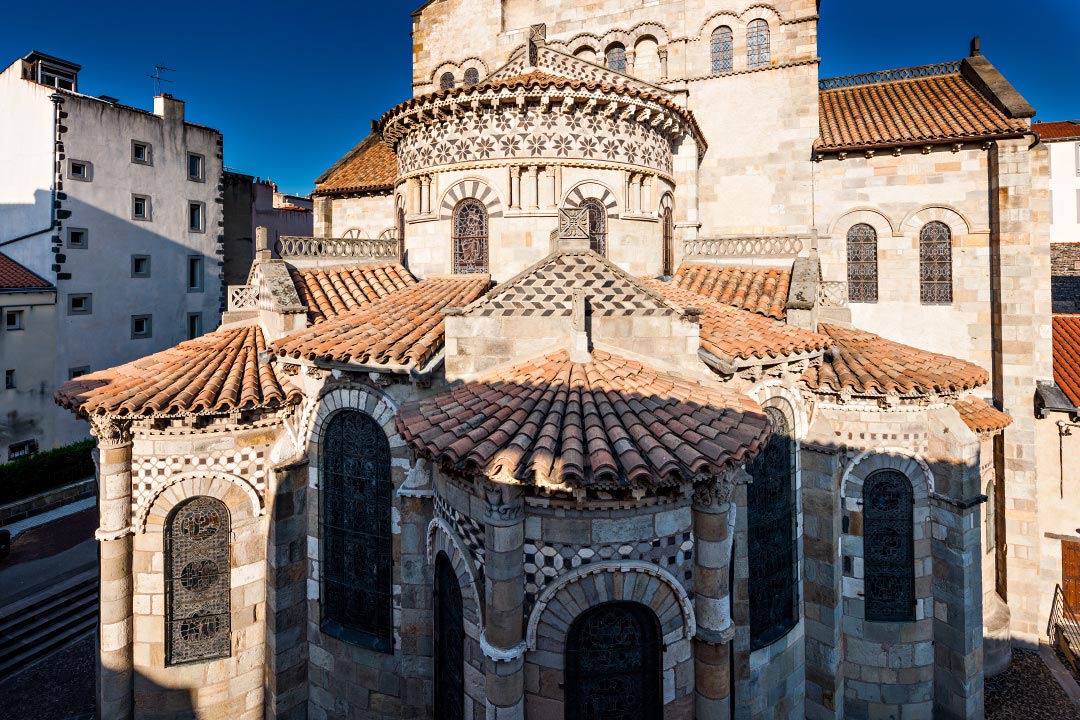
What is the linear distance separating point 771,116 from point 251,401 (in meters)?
17.2

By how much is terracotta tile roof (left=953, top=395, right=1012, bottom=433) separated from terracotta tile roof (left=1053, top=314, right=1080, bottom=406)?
3.84 m

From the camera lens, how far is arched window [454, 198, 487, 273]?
13.9 metres

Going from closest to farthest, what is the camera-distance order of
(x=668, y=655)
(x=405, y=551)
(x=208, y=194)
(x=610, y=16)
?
(x=668, y=655) < (x=405, y=551) < (x=610, y=16) < (x=208, y=194)

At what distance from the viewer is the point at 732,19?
20.0 meters

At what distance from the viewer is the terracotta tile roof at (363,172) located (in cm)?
2178

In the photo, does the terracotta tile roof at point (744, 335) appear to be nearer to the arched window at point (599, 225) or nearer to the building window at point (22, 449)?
the arched window at point (599, 225)

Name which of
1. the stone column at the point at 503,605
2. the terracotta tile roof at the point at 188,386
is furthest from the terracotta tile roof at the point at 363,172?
the stone column at the point at 503,605

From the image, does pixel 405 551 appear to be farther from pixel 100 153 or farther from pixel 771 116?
pixel 100 153

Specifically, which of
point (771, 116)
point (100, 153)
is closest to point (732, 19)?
point (771, 116)

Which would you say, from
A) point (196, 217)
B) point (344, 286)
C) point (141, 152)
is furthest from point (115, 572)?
point (196, 217)

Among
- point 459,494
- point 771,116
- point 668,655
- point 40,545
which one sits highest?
point 771,116

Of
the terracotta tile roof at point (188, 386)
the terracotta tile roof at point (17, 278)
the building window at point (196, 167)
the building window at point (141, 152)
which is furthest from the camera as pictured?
the building window at point (196, 167)

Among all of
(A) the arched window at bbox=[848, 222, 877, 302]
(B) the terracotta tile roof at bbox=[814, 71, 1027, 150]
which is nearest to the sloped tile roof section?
(B) the terracotta tile roof at bbox=[814, 71, 1027, 150]

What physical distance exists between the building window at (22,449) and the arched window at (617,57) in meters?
25.9
